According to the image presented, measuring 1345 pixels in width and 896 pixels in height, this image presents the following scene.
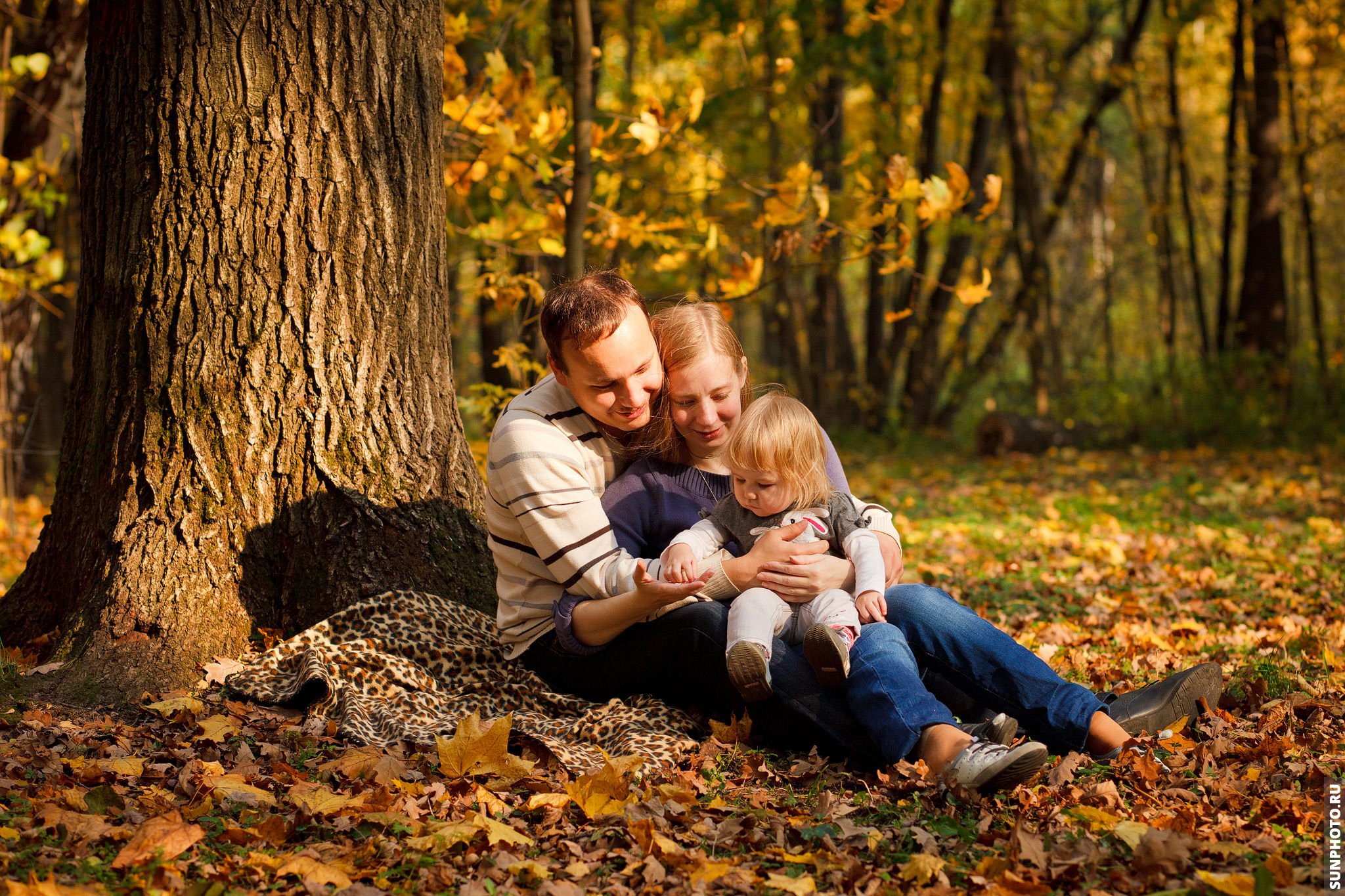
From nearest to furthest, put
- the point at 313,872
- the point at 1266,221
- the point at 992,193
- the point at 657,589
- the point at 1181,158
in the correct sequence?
the point at 313,872 < the point at 657,589 < the point at 992,193 < the point at 1266,221 < the point at 1181,158

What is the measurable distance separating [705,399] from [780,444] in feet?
1.02

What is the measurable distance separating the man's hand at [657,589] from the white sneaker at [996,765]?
2.91 ft

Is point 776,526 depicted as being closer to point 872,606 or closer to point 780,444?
point 780,444

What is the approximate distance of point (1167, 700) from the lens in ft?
10.4

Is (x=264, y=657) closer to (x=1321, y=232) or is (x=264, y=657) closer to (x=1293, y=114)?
(x=1293, y=114)

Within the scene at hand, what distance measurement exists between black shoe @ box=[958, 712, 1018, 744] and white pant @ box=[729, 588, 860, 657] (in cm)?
43

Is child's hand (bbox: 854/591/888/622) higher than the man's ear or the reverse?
the reverse

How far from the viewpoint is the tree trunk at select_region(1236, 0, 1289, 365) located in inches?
466

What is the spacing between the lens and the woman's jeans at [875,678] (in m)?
2.99

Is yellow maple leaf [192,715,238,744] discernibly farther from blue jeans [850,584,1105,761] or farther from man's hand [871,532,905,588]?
man's hand [871,532,905,588]

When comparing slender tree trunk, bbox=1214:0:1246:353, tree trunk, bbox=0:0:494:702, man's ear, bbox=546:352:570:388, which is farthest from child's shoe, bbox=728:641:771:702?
slender tree trunk, bbox=1214:0:1246:353

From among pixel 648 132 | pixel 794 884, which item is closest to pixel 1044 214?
pixel 648 132

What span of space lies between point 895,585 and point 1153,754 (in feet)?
2.86

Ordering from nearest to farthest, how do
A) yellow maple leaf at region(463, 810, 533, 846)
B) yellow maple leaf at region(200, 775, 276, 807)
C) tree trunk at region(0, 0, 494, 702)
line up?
1. yellow maple leaf at region(463, 810, 533, 846)
2. yellow maple leaf at region(200, 775, 276, 807)
3. tree trunk at region(0, 0, 494, 702)
